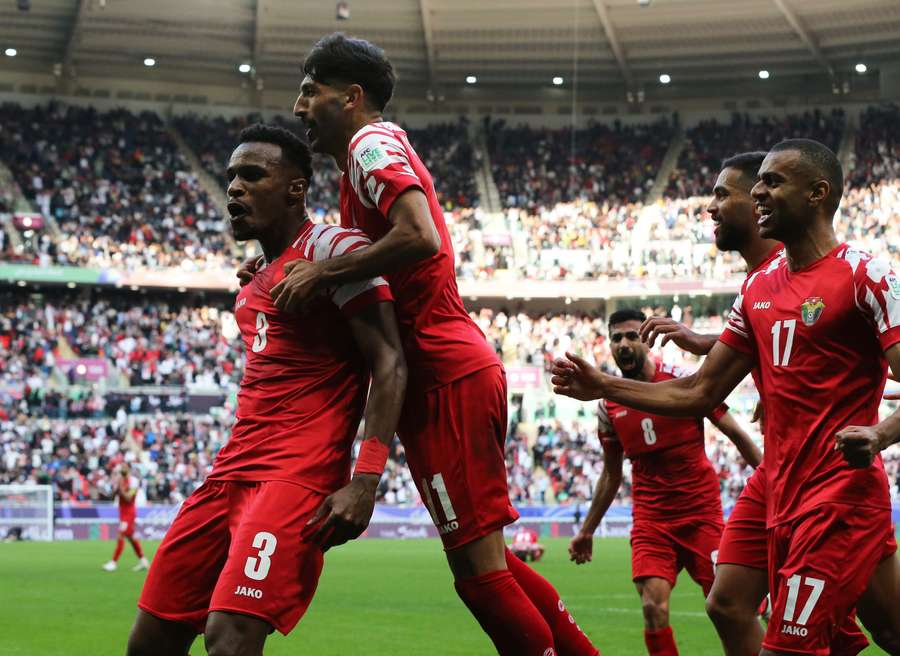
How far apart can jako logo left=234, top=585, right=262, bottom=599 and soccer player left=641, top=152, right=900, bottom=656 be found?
2401mm

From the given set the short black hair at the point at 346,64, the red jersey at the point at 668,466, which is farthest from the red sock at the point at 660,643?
the short black hair at the point at 346,64

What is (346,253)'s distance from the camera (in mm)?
4957

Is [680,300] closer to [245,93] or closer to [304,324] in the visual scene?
[245,93]

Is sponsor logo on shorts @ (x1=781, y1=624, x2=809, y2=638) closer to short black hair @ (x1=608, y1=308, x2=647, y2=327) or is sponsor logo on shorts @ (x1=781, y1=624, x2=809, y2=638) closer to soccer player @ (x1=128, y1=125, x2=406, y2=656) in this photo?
soccer player @ (x1=128, y1=125, x2=406, y2=656)

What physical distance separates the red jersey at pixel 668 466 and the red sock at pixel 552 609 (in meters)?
3.65

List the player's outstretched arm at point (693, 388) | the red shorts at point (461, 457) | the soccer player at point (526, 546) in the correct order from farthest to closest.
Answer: the soccer player at point (526, 546)
the player's outstretched arm at point (693, 388)
the red shorts at point (461, 457)

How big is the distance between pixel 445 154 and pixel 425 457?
45023 mm

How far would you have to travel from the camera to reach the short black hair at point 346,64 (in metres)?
5.35

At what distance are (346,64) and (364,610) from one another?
9.94 meters

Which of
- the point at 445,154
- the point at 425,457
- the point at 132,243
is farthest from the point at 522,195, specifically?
the point at 425,457

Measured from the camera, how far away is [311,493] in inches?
191

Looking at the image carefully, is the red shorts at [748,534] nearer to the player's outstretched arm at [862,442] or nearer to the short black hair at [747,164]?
the player's outstretched arm at [862,442]

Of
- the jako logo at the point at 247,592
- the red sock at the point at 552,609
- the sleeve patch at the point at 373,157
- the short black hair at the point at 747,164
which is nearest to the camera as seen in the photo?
the jako logo at the point at 247,592

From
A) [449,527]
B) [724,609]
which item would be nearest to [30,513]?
[724,609]
